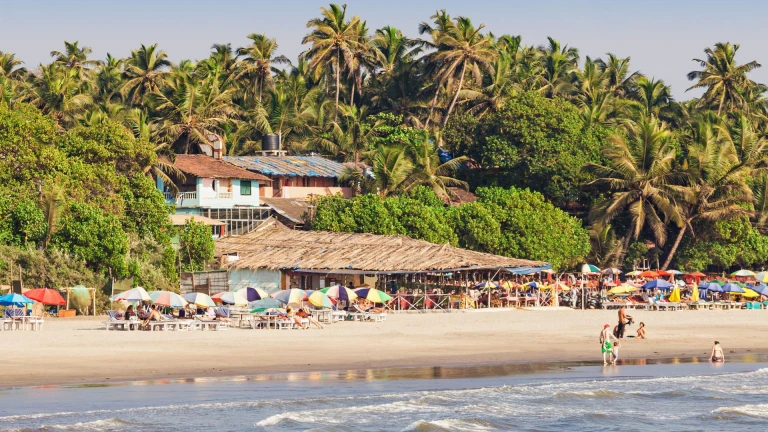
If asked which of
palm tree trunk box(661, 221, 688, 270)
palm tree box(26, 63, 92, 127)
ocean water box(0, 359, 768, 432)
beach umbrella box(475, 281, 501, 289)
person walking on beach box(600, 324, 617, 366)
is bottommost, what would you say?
ocean water box(0, 359, 768, 432)

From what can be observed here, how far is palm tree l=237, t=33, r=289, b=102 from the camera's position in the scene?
80125 mm

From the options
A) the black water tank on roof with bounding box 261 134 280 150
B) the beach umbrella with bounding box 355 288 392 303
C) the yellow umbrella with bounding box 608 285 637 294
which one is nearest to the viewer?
the beach umbrella with bounding box 355 288 392 303

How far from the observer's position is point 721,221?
6216cm

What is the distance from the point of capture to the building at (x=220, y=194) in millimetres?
57781

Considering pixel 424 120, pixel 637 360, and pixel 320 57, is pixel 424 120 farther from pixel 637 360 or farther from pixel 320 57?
pixel 637 360

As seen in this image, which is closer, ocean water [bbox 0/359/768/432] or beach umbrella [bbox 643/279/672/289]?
ocean water [bbox 0/359/768/432]

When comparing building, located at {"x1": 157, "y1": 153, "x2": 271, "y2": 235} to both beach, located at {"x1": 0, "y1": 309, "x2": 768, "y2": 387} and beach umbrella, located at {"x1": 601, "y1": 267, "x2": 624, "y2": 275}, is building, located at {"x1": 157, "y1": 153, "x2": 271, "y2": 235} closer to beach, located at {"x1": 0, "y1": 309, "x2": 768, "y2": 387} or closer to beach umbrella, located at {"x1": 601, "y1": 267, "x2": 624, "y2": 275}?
beach umbrella, located at {"x1": 601, "y1": 267, "x2": 624, "y2": 275}

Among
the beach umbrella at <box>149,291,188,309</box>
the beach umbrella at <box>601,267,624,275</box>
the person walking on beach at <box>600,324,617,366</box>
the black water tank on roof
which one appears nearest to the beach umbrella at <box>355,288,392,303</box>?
the beach umbrella at <box>149,291,188,309</box>

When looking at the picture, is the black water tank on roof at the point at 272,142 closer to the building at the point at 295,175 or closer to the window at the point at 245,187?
the building at the point at 295,175

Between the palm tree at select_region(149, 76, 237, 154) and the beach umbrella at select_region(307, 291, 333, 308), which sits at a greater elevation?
the palm tree at select_region(149, 76, 237, 154)

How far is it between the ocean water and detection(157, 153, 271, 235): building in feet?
108

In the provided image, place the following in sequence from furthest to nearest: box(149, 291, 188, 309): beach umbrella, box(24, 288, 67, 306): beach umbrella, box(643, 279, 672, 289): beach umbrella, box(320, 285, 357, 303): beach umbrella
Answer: box(643, 279, 672, 289): beach umbrella
box(320, 285, 357, 303): beach umbrella
box(24, 288, 67, 306): beach umbrella
box(149, 291, 188, 309): beach umbrella

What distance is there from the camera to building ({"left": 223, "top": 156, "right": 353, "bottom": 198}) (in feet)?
206

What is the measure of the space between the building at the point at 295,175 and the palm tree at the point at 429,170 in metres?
4.68
